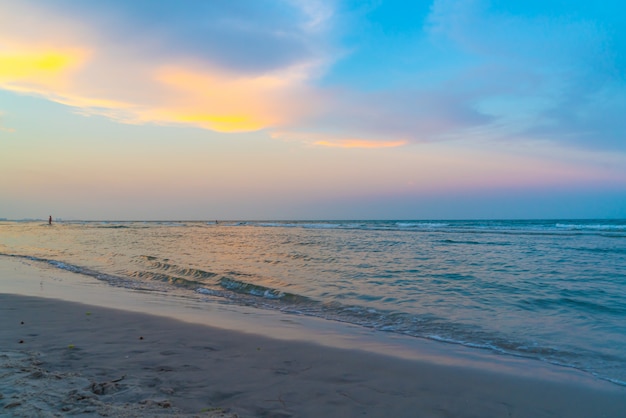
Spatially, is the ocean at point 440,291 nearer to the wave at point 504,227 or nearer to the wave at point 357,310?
the wave at point 357,310

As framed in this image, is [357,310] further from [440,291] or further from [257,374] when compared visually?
[257,374]

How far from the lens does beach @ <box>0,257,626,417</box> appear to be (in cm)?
363

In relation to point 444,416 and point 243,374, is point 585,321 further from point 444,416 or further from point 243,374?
point 243,374

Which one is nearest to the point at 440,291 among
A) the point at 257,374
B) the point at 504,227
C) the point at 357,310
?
the point at 357,310

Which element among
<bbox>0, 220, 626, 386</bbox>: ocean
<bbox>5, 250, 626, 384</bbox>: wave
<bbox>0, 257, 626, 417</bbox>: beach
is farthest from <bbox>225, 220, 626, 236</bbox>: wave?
<bbox>0, 257, 626, 417</bbox>: beach

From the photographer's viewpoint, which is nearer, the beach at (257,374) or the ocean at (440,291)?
the beach at (257,374)

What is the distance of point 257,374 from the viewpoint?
4559 mm

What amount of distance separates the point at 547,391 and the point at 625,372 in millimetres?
1510

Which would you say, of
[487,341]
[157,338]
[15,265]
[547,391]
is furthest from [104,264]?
[547,391]

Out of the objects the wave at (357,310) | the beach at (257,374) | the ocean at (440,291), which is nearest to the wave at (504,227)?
the ocean at (440,291)

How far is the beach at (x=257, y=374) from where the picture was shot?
11.9 feet

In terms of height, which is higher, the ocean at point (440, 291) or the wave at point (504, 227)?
the wave at point (504, 227)

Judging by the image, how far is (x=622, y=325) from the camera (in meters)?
7.18

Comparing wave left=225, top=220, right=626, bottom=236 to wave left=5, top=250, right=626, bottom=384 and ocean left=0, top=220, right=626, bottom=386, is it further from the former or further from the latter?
wave left=5, top=250, right=626, bottom=384
